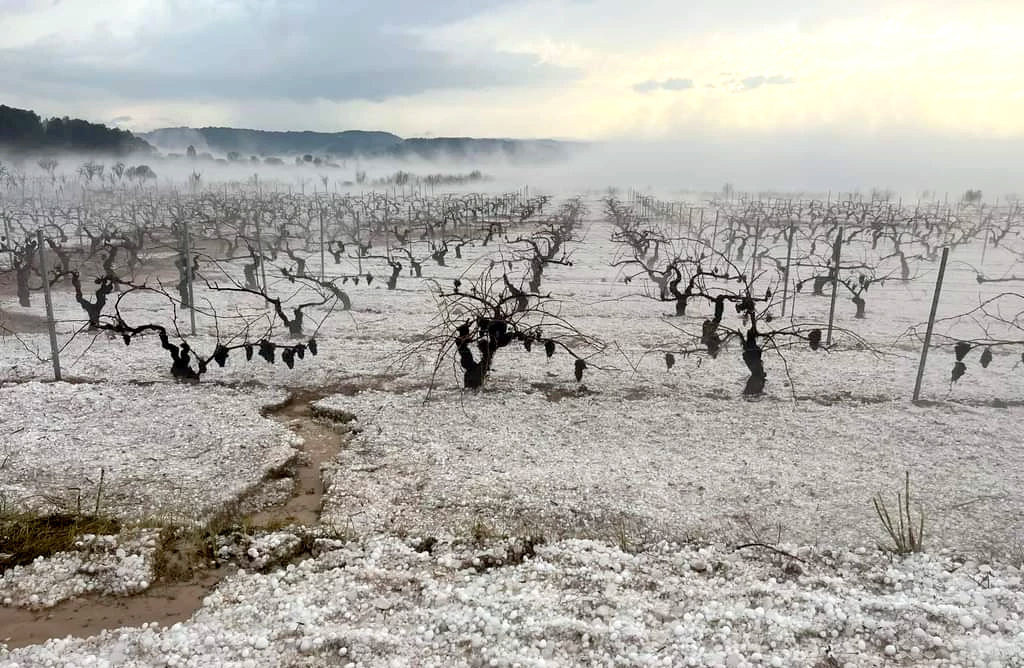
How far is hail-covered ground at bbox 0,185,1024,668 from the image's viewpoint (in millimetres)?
2877

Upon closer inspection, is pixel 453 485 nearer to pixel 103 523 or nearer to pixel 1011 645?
pixel 103 523

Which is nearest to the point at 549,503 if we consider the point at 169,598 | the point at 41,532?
the point at 169,598

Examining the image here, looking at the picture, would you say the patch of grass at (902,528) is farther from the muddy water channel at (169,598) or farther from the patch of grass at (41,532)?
the patch of grass at (41,532)

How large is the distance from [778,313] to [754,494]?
264 inches

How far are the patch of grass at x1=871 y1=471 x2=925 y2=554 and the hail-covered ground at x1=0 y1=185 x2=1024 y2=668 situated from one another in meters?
0.06

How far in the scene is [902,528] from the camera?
355 centimetres

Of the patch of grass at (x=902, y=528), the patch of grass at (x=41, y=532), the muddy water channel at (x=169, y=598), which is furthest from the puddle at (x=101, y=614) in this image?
the patch of grass at (x=902, y=528)

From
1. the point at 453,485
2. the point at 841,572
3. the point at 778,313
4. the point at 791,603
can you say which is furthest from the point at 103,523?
the point at 778,313

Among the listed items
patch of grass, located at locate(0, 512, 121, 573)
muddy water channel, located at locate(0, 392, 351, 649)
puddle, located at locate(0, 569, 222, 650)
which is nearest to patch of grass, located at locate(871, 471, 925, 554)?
muddy water channel, located at locate(0, 392, 351, 649)

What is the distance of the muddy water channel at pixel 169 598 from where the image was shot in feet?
9.87

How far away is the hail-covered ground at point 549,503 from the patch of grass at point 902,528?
0.21 feet

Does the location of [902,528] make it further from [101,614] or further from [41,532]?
[41,532]

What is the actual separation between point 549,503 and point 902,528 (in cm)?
186

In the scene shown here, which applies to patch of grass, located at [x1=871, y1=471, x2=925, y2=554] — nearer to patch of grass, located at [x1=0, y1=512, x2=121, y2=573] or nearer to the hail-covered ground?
the hail-covered ground
